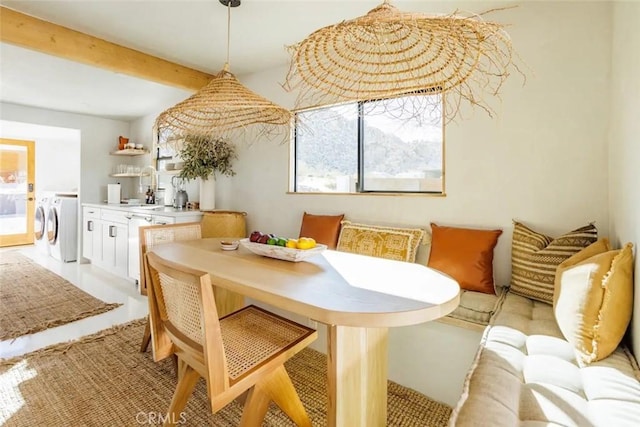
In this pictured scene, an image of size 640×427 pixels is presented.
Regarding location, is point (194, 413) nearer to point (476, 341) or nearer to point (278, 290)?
point (278, 290)

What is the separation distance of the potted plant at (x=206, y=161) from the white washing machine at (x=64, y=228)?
2974 millimetres

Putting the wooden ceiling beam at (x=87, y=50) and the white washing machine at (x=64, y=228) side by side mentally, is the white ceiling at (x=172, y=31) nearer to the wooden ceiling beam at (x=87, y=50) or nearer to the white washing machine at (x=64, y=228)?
the wooden ceiling beam at (x=87, y=50)

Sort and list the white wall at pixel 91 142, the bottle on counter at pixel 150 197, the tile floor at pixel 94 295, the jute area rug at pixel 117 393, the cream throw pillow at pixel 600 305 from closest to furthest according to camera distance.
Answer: the cream throw pillow at pixel 600 305
the jute area rug at pixel 117 393
the tile floor at pixel 94 295
the white wall at pixel 91 142
the bottle on counter at pixel 150 197

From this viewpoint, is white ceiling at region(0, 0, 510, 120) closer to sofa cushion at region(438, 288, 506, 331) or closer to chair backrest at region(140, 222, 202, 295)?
chair backrest at region(140, 222, 202, 295)

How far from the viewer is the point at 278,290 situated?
1.29 meters

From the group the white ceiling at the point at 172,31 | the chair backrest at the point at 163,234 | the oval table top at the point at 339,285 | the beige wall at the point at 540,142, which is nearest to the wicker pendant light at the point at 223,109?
the white ceiling at the point at 172,31

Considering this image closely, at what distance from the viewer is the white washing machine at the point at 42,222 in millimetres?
5516

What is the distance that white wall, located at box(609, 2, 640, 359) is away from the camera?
130 cm

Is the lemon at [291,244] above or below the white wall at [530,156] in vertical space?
below

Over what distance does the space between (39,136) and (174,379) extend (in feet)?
21.3

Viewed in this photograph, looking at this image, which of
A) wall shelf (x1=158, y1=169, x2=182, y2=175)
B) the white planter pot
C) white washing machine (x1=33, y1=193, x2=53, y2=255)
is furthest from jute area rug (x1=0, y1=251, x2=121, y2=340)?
wall shelf (x1=158, y1=169, x2=182, y2=175)

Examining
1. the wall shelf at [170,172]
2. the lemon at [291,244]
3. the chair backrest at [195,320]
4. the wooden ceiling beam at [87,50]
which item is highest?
the wooden ceiling beam at [87,50]

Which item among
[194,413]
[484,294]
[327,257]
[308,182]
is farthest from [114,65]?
[484,294]

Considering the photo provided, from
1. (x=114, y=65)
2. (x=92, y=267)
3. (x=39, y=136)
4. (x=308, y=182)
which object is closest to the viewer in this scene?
(x=114, y=65)
